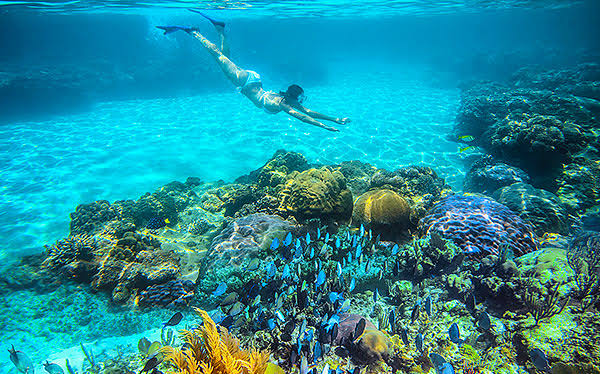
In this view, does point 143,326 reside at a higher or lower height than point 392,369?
lower

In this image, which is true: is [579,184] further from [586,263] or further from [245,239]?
[245,239]

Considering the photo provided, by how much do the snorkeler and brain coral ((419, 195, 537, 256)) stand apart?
17.5ft

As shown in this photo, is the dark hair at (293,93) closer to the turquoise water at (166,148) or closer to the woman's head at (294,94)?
the woman's head at (294,94)

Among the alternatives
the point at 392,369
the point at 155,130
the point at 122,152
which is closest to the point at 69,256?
the point at 392,369

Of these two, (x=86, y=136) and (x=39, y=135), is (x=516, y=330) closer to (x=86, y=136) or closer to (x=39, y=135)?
(x=86, y=136)

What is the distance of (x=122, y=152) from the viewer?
15.1m

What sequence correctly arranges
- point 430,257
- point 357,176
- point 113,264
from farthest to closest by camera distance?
point 357,176 < point 113,264 < point 430,257

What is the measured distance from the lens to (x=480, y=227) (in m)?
5.45

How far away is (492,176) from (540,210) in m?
3.13

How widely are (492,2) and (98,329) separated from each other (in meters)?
49.3

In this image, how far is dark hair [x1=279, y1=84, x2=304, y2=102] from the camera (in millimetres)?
10023

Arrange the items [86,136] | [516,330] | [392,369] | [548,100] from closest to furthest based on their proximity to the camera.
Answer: [392,369] < [516,330] < [548,100] < [86,136]

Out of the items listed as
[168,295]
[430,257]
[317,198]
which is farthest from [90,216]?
[430,257]

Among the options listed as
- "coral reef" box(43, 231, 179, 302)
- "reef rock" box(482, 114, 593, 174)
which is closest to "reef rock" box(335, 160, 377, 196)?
"reef rock" box(482, 114, 593, 174)
